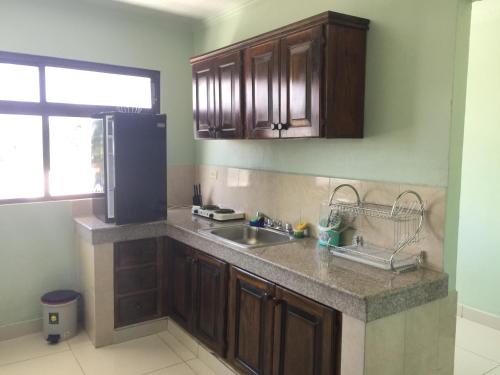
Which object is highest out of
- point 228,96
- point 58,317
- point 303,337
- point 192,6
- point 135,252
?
point 192,6

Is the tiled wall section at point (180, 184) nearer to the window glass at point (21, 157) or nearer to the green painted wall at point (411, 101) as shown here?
the window glass at point (21, 157)

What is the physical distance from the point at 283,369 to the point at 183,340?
1204mm

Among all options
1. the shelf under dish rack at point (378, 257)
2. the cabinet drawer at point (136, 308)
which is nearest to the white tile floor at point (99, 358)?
the cabinet drawer at point (136, 308)

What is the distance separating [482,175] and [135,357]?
10.2 ft

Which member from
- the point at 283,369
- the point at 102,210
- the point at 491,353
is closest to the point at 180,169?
the point at 102,210

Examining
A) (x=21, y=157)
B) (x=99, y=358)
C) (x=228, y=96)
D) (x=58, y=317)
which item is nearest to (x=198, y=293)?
(x=99, y=358)

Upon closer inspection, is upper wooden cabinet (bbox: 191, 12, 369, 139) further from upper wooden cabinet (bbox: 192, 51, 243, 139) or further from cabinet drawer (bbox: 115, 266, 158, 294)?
cabinet drawer (bbox: 115, 266, 158, 294)

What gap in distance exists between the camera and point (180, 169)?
411 centimetres

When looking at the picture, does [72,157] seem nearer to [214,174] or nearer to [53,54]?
[53,54]

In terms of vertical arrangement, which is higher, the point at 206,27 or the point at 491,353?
the point at 206,27

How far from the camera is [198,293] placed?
2.95 meters

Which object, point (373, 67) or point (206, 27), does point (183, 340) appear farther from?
point (206, 27)

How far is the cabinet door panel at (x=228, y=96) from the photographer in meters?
2.92

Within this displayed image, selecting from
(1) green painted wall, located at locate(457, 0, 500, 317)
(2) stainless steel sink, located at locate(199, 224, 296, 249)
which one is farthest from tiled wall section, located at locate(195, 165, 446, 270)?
(1) green painted wall, located at locate(457, 0, 500, 317)
